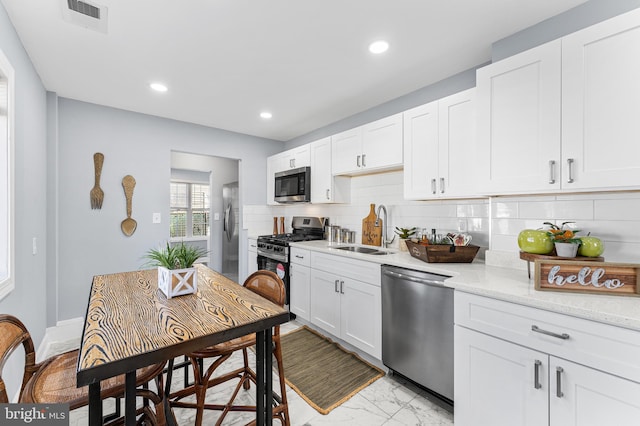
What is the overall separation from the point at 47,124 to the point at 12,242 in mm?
1738

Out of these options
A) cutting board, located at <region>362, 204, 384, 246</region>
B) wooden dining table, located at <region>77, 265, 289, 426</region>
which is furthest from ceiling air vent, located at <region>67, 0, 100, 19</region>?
cutting board, located at <region>362, 204, 384, 246</region>

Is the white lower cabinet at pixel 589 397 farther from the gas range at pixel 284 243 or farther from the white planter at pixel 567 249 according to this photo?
the gas range at pixel 284 243

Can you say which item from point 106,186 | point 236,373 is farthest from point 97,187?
point 236,373

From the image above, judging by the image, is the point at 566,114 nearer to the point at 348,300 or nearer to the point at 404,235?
the point at 404,235

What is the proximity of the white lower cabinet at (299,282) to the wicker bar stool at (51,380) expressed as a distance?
74.0 inches

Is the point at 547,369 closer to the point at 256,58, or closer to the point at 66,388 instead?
the point at 66,388

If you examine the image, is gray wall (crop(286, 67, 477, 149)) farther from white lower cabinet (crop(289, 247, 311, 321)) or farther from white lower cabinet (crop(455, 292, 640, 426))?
white lower cabinet (crop(455, 292, 640, 426))

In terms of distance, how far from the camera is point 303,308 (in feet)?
10.4

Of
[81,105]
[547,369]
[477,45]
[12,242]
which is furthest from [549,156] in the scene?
[81,105]

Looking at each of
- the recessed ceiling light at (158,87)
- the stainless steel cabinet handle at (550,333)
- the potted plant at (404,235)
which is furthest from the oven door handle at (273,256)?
the stainless steel cabinet handle at (550,333)

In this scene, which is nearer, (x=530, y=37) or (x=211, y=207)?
(x=530, y=37)

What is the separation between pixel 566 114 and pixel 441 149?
797 mm

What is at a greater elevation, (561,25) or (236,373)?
(561,25)

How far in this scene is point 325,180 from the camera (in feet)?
11.2
